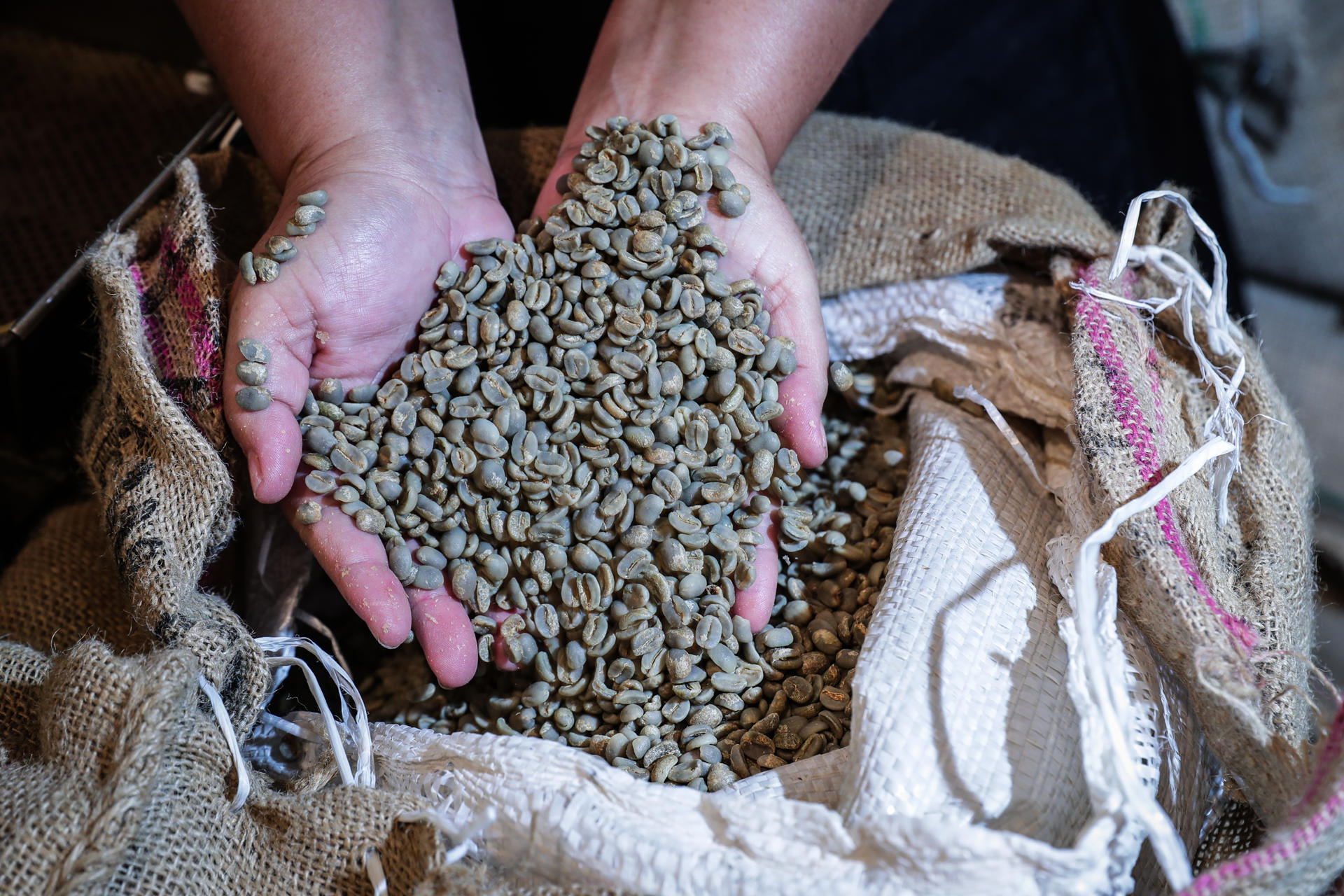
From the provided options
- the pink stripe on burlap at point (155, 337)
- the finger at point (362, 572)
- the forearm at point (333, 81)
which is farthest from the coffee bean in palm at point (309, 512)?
the forearm at point (333, 81)

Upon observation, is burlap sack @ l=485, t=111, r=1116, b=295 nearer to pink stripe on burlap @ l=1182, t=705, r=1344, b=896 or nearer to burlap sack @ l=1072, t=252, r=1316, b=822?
burlap sack @ l=1072, t=252, r=1316, b=822

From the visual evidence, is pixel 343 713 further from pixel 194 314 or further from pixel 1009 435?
pixel 1009 435

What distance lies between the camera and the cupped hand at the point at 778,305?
1.20 metres

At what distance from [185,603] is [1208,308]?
1.24m

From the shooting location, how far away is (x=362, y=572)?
1091 millimetres

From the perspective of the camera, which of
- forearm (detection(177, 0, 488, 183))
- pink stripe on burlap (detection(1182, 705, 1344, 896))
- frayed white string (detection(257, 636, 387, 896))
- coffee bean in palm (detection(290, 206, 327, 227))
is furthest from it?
forearm (detection(177, 0, 488, 183))

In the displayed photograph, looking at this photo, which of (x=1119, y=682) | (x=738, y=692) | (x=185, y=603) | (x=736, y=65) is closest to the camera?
(x=1119, y=682)

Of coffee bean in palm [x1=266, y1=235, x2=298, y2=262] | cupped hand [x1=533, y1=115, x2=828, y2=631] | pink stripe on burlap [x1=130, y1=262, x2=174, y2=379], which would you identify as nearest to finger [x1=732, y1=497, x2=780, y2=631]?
cupped hand [x1=533, y1=115, x2=828, y2=631]

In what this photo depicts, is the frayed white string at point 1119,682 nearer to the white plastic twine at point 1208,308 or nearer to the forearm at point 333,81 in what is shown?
the white plastic twine at point 1208,308

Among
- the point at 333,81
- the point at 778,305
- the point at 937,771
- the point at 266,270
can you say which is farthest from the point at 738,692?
the point at 333,81

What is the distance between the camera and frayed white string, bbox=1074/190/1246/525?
44.3 inches

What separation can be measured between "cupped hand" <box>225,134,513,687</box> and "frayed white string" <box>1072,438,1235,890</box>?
2.19ft

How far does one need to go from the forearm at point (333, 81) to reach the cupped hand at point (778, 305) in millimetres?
209

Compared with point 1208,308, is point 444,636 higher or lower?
lower
